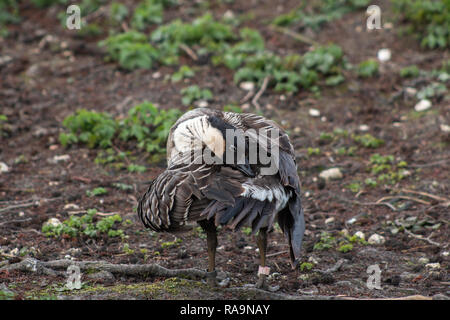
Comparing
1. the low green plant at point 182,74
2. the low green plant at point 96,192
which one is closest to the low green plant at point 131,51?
the low green plant at point 182,74

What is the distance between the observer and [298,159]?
7.62m

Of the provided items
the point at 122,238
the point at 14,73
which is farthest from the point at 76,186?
the point at 14,73

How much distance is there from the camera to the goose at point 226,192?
172 inches

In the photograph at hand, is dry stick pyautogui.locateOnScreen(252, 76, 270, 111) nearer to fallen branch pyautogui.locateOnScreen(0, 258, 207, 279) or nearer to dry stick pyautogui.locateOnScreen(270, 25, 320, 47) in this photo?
dry stick pyautogui.locateOnScreen(270, 25, 320, 47)

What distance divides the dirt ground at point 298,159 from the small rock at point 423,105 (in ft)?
0.27

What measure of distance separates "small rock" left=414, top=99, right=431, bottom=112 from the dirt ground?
82 millimetres

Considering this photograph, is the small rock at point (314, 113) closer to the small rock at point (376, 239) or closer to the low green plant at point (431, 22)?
the low green plant at point (431, 22)

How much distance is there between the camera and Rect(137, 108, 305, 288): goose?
4367 millimetres

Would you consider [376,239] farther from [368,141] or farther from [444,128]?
[444,128]

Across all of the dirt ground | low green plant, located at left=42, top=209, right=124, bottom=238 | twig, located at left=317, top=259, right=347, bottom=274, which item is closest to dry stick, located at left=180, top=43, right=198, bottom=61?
the dirt ground

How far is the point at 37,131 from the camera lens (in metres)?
8.23

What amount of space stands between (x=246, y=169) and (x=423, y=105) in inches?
185
